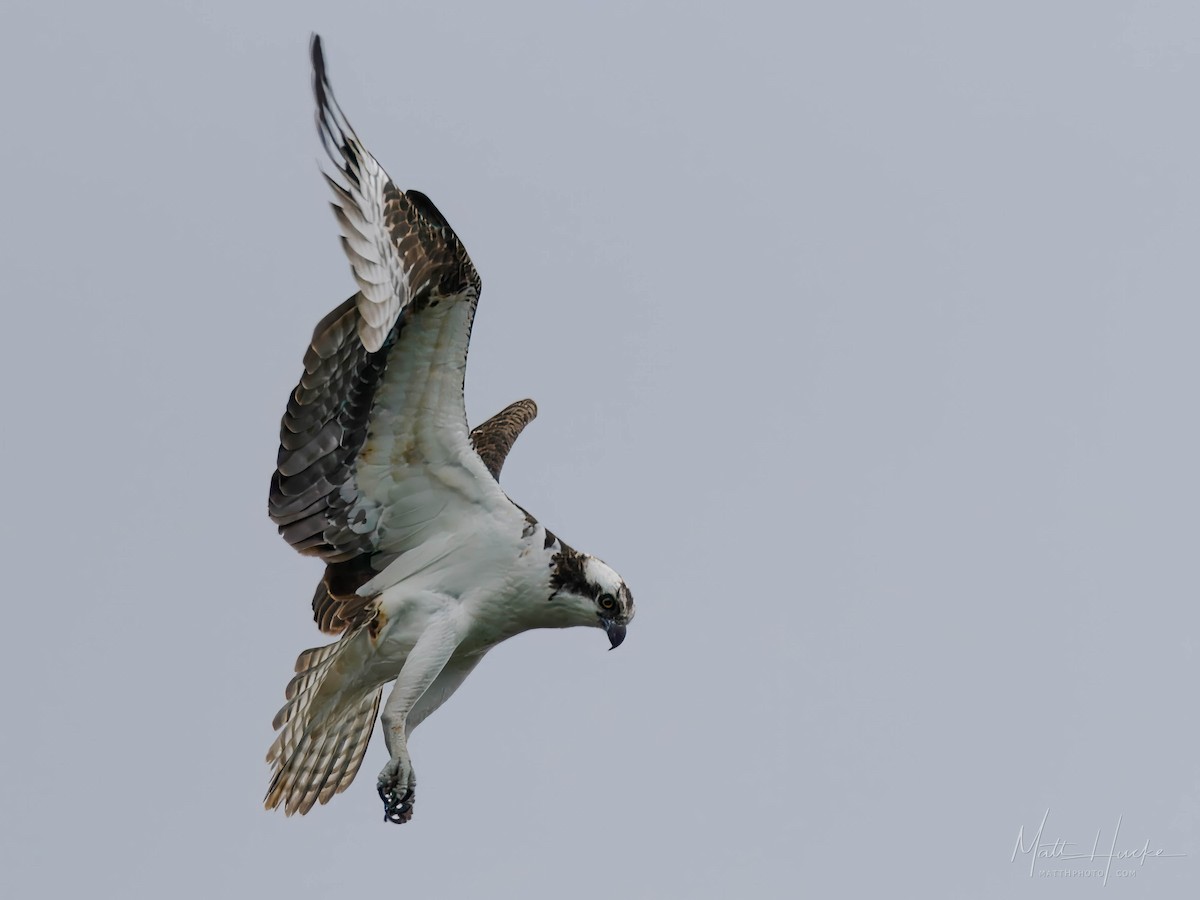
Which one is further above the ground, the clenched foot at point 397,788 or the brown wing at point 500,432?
the brown wing at point 500,432

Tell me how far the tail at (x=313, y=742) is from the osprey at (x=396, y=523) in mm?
11

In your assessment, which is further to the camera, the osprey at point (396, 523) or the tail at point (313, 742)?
the tail at point (313, 742)

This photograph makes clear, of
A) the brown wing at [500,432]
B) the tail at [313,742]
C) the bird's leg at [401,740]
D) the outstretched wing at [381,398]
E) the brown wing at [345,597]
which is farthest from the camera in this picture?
the brown wing at [500,432]

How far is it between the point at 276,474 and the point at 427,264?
1.98 m

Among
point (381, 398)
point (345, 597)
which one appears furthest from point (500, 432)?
point (381, 398)

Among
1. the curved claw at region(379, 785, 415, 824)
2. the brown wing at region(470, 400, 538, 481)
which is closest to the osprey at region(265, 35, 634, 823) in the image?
the curved claw at region(379, 785, 415, 824)

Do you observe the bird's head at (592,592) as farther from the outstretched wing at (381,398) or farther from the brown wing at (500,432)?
the brown wing at (500,432)

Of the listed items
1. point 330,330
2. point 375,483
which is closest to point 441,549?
point 375,483

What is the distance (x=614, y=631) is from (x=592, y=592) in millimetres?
291

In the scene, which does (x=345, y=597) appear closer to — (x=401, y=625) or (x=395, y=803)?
(x=401, y=625)


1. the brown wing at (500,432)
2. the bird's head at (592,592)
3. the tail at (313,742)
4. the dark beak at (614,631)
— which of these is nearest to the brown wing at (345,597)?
the tail at (313,742)

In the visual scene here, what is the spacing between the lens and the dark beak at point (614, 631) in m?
12.9

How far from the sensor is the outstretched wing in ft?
38.1

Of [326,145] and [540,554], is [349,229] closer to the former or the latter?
[326,145]
